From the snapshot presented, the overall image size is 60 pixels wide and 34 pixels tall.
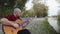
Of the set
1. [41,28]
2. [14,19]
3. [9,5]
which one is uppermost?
[9,5]

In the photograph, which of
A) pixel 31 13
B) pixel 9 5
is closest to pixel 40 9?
pixel 31 13

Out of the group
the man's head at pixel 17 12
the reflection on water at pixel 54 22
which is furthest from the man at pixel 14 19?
the reflection on water at pixel 54 22

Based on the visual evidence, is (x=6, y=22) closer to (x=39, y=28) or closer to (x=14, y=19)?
(x=14, y=19)

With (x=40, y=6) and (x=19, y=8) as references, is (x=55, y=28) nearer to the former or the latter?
(x=40, y=6)

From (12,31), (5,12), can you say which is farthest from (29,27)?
(5,12)

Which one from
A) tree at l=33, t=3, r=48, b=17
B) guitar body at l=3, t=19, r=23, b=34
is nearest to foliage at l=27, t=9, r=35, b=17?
tree at l=33, t=3, r=48, b=17

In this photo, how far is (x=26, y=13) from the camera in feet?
5.99

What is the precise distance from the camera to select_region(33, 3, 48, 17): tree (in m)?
1.83

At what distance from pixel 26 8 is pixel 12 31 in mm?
297

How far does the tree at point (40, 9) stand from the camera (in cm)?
183

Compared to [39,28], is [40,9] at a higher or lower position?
higher

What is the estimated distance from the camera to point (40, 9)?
6.00 feet

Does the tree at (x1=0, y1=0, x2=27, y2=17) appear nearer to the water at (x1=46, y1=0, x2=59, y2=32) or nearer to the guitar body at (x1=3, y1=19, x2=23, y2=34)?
the guitar body at (x1=3, y1=19, x2=23, y2=34)

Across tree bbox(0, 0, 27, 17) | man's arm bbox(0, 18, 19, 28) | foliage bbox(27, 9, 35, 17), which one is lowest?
man's arm bbox(0, 18, 19, 28)
